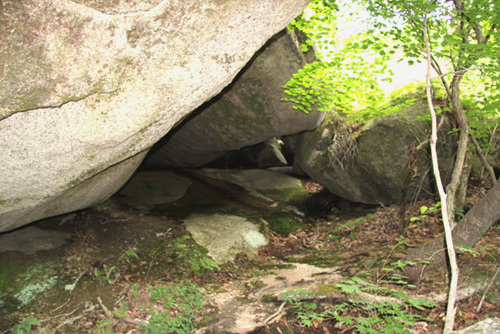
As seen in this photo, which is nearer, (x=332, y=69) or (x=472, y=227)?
(x=472, y=227)

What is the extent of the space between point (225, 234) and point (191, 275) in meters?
1.83

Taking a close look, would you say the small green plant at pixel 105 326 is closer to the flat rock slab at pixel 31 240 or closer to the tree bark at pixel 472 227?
the flat rock slab at pixel 31 240

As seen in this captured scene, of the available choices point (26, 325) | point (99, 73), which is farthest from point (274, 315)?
point (99, 73)

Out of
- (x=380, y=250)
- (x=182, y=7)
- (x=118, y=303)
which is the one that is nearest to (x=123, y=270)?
(x=118, y=303)

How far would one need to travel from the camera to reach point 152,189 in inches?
402

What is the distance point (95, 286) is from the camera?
16.2ft

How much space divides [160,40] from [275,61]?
460cm

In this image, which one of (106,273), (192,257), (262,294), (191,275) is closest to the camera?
(262,294)

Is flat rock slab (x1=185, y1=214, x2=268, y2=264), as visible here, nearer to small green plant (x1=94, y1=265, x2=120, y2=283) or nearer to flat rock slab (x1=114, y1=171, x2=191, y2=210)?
flat rock slab (x1=114, y1=171, x2=191, y2=210)

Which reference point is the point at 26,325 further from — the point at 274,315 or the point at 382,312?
the point at 382,312

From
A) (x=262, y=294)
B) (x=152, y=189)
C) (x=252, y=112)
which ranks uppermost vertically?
(x=252, y=112)

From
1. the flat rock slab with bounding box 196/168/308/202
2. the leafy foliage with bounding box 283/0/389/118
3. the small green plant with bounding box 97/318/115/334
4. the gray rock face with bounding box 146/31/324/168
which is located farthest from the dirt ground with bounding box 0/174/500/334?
the gray rock face with bounding box 146/31/324/168

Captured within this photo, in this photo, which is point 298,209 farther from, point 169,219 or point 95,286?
point 95,286

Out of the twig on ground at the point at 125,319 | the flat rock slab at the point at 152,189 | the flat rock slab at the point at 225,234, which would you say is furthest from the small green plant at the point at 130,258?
the flat rock slab at the point at 152,189
